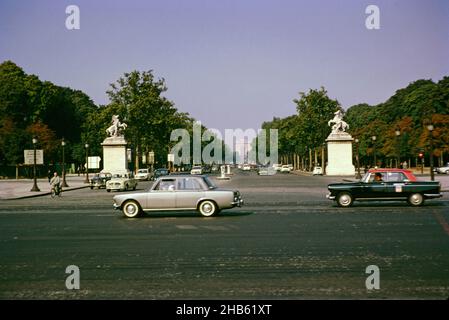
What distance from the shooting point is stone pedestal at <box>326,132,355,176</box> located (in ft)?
238

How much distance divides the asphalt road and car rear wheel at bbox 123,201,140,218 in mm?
600

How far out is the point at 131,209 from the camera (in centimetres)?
2117

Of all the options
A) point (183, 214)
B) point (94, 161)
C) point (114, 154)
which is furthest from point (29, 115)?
point (183, 214)

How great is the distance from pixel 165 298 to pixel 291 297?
67.8 inches

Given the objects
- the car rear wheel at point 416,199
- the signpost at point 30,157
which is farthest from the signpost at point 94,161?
the car rear wheel at point 416,199

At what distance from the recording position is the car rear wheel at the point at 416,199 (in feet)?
79.9

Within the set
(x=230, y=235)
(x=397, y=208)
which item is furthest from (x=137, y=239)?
(x=397, y=208)

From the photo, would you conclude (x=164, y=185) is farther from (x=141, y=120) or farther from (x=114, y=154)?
(x=141, y=120)

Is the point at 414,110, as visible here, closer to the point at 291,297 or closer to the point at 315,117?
the point at 315,117

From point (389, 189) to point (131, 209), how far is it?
10634mm

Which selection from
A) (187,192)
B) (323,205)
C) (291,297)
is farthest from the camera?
(323,205)

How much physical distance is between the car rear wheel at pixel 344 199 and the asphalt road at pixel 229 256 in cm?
414

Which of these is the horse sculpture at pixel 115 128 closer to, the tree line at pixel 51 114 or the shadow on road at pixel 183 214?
the tree line at pixel 51 114

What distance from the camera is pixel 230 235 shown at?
15117mm
